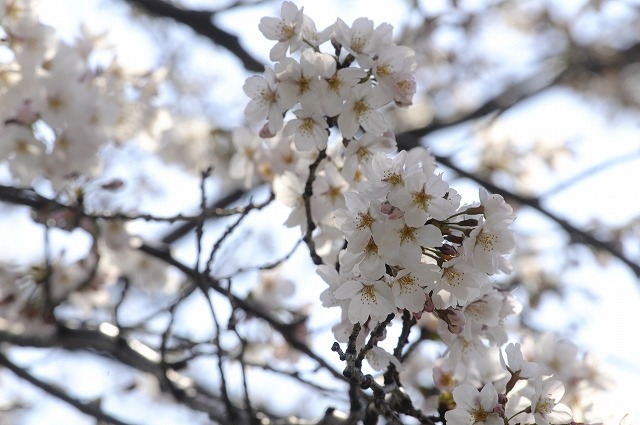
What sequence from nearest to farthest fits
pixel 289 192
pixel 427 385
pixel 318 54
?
pixel 318 54
pixel 289 192
pixel 427 385

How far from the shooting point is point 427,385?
7.80ft

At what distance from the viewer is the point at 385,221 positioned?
61.5 inches

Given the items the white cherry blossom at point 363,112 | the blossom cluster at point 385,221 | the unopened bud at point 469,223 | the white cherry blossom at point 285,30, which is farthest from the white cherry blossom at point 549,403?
the white cherry blossom at point 285,30

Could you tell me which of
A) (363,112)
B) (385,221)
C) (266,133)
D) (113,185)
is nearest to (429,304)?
(385,221)

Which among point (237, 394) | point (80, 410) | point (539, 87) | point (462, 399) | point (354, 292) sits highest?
point (539, 87)

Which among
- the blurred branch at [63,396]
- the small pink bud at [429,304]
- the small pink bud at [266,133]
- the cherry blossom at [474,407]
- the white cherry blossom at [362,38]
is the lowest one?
the cherry blossom at [474,407]

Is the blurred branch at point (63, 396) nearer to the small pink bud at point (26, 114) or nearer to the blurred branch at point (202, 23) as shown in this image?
the small pink bud at point (26, 114)

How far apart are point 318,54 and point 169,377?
5.08ft

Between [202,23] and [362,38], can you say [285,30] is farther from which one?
[202,23]

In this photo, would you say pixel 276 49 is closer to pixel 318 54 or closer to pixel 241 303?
pixel 318 54

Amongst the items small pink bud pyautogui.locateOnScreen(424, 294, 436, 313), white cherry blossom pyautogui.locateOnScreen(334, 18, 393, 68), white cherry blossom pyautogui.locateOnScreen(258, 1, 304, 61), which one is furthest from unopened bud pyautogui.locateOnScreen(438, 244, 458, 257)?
white cherry blossom pyautogui.locateOnScreen(258, 1, 304, 61)

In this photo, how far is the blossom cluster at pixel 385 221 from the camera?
1581mm

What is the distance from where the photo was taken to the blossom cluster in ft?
5.19

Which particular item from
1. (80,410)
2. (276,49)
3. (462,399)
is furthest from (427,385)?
(80,410)
